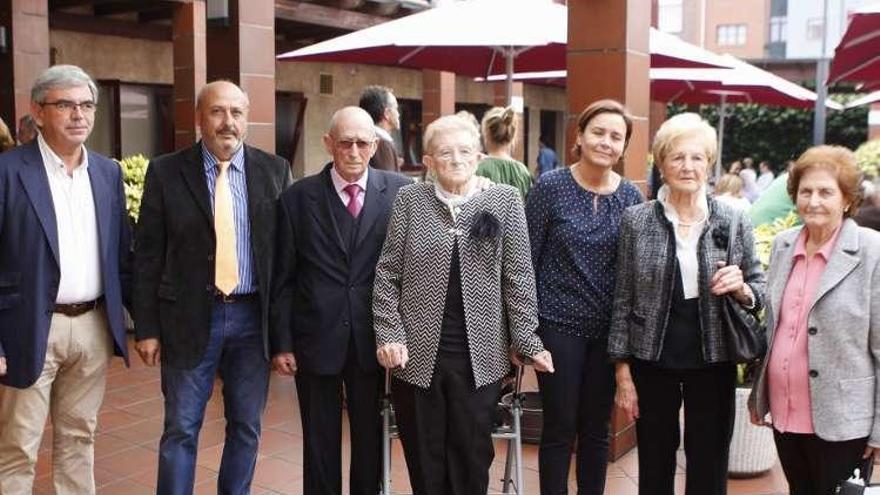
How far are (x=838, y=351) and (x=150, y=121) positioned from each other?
420 inches

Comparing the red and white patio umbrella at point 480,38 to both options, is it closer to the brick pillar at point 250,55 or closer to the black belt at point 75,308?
the brick pillar at point 250,55

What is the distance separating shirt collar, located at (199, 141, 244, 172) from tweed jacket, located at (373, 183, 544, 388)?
628 mm

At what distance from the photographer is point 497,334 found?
3.15 m

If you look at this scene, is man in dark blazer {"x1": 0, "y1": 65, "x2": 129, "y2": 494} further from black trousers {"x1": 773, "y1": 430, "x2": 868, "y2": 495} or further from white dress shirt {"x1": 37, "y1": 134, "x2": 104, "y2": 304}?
black trousers {"x1": 773, "y1": 430, "x2": 868, "y2": 495}

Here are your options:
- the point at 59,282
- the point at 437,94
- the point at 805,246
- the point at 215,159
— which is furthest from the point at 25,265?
the point at 437,94

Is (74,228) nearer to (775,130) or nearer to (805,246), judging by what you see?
(805,246)

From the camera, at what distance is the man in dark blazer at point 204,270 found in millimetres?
3230

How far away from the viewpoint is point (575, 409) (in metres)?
3.34

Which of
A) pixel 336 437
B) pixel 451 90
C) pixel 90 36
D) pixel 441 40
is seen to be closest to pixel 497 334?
pixel 336 437

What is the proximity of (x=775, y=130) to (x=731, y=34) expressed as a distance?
24.2 m


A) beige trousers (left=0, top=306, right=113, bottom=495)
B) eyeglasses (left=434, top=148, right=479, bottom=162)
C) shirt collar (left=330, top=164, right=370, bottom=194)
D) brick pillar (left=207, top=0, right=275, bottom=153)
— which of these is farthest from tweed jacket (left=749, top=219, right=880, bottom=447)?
brick pillar (left=207, top=0, right=275, bottom=153)

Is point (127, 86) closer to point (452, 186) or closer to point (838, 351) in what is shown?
point (452, 186)

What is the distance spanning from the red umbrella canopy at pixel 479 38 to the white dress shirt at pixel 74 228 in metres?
3.24

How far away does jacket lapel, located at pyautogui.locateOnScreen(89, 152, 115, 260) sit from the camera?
3211 mm
